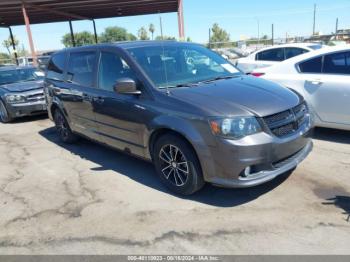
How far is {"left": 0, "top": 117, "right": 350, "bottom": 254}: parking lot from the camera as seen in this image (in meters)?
3.27

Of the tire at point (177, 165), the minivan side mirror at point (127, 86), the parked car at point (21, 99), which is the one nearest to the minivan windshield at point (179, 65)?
the minivan side mirror at point (127, 86)

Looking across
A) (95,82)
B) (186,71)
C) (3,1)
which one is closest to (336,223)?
(186,71)

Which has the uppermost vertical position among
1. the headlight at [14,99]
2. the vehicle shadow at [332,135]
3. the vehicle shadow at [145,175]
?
the headlight at [14,99]

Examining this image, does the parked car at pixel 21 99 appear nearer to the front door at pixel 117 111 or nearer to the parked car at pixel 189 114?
the parked car at pixel 189 114

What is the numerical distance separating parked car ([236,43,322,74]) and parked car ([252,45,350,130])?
3.83 m

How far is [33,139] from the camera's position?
7758 mm

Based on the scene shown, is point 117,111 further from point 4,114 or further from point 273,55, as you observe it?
point 273,55

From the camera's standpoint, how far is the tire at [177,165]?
3.89 metres

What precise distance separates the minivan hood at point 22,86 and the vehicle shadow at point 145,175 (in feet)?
8.72

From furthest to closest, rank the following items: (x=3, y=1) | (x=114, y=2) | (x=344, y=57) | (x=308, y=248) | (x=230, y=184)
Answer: (x=114, y=2), (x=3, y=1), (x=344, y=57), (x=230, y=184), (x=308, y=248)

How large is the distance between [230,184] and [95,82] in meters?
2.72

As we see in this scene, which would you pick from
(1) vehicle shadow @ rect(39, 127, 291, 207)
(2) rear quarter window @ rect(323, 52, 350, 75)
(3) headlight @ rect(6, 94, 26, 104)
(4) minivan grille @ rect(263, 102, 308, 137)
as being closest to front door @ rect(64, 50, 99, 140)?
(1) vehicle shadow @ rect(39, 127, 291, 207)

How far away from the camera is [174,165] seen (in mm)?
4152

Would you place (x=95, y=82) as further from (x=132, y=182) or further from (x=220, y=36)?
(x=220, y=36)
